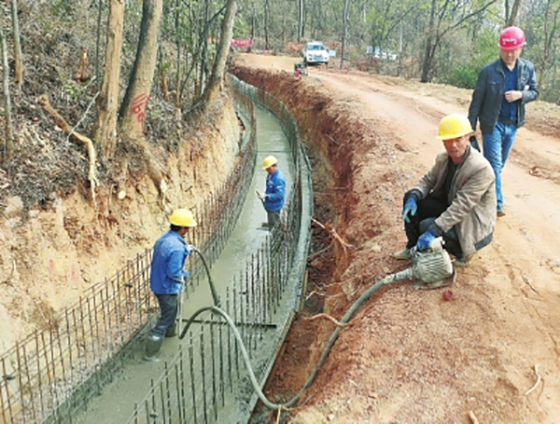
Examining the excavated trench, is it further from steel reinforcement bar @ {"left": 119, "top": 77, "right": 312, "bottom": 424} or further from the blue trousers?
the blue trousers

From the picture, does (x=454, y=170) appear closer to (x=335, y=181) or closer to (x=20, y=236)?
(x=20, y=236)

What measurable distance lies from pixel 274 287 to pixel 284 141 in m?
11.0

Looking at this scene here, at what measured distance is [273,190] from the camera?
29.3 ft

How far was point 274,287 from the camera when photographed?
752 centimetres

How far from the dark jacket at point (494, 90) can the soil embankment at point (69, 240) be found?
4962 millimetres

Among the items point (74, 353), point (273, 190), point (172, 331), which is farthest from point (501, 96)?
point (74, 353)

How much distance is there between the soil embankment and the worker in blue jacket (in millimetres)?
1618

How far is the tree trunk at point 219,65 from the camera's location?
12.8 metres

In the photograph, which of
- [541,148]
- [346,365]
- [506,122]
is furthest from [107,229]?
[541,148]

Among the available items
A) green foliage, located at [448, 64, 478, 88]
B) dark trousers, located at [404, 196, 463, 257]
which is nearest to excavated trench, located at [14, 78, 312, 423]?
dark trousers, located at [404, 196, 463, 257]

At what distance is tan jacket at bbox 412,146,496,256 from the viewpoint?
4.45 metres

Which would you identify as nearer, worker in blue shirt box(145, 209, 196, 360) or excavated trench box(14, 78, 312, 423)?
excavated trench box(14, 78, 312, 423)

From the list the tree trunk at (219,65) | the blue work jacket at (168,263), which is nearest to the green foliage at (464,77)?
the tree trunk at (219,65)

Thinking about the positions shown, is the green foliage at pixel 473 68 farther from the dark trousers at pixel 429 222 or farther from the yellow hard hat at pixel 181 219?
the yellow hard hat at pixel 181 219
